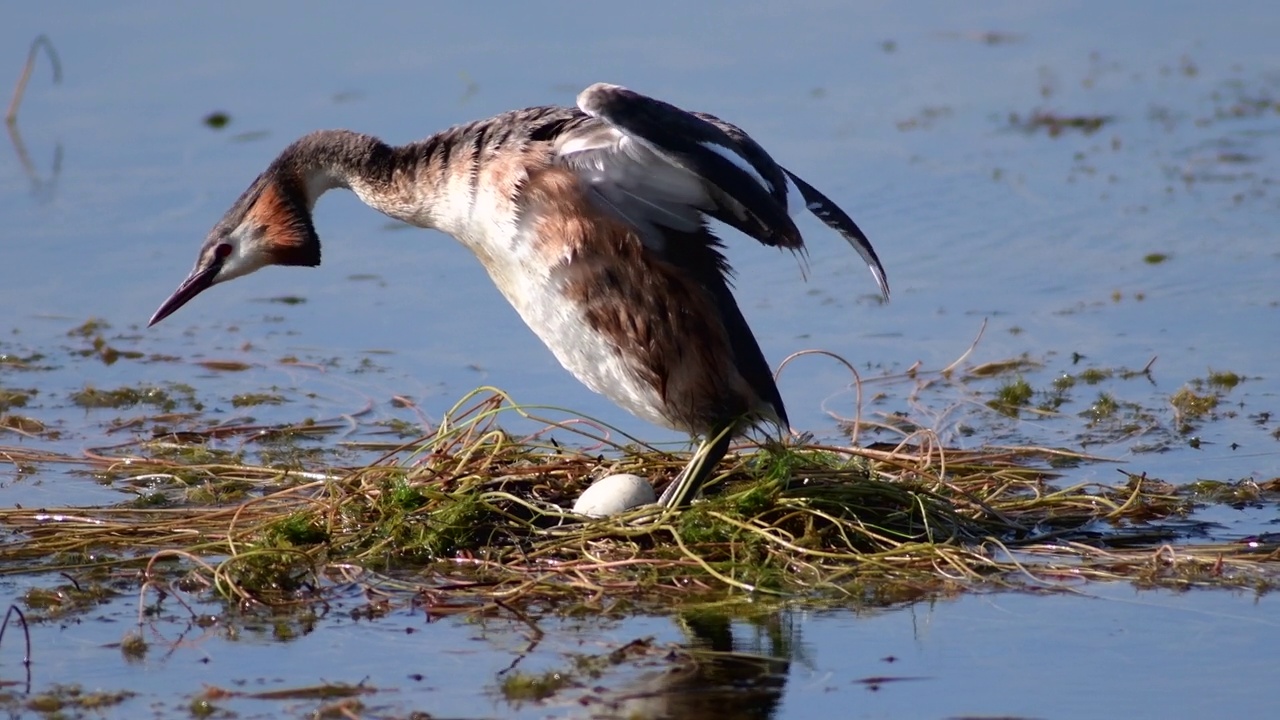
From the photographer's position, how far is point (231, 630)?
18.5 feet

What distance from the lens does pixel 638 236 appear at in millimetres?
6332

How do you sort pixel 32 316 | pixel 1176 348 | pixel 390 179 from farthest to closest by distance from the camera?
1. pixel 32 316
2. pixel 1176 348
3. pixel 390 179

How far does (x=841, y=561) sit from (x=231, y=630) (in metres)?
1.86

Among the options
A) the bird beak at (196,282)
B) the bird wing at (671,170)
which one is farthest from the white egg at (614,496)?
the bird beak at (196,282)

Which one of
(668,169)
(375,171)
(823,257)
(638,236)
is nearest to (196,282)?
(375,171)

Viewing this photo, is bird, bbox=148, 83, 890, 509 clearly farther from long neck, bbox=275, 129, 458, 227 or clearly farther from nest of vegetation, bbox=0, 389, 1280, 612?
nest of vegetation, bbox=0, 389, 1280, 612

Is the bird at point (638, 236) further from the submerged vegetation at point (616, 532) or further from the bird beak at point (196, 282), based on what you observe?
the bird beak at point (196, 282)

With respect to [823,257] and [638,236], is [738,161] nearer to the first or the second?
[638,236]

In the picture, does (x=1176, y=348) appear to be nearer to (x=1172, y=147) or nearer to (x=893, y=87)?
(x=1172, y=147)

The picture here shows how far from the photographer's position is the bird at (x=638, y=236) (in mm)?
6188

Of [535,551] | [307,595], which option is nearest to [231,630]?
[307,595]

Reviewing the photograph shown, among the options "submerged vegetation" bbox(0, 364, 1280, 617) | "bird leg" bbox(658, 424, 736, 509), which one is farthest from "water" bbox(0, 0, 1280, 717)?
"bird leg" bbox(658, 424, 736, 509)

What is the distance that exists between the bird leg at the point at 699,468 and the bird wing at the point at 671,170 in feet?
2.16

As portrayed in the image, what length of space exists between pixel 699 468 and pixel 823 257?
387 centimetres
